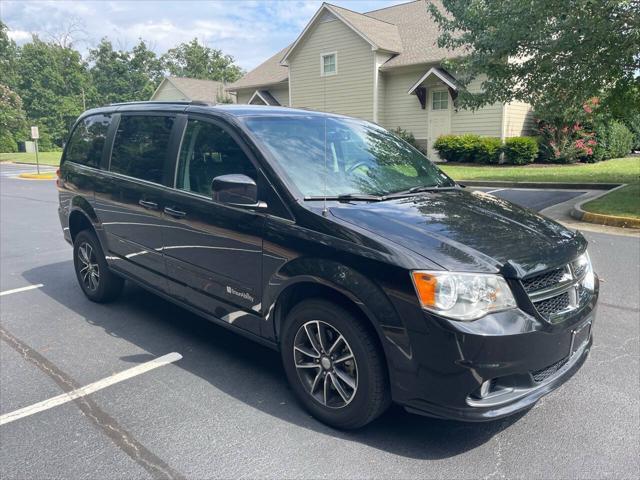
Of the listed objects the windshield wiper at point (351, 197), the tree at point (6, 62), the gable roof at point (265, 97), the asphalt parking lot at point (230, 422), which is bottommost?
the asphalt parking lot at point (230, 422)

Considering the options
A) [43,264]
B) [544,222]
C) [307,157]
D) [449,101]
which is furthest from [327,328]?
[449,101]

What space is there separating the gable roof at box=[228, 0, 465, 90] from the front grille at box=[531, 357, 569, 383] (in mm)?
20900

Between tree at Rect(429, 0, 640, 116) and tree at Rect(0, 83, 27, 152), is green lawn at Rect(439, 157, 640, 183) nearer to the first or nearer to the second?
tree at Rect(429, 0, 640, 116)

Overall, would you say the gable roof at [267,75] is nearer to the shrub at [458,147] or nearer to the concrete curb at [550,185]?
the shrub at [458,147]

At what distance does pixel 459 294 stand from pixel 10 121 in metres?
54.6

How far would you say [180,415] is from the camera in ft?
10.6

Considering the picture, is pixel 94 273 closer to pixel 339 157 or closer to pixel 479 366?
pixel 339 157

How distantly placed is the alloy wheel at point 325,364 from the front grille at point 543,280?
993mm

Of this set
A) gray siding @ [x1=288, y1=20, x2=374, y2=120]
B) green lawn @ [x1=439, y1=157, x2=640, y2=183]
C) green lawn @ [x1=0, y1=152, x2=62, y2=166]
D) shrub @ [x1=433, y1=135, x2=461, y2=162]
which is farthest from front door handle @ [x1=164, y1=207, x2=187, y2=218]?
green lawn @ [x1=0, y1=152, x2=62, y2=166]

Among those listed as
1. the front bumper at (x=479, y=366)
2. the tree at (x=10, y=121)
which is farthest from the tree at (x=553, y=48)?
the tree at (x=10, y=121)

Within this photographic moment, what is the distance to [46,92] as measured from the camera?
56.7m

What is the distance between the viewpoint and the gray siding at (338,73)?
81.7ft

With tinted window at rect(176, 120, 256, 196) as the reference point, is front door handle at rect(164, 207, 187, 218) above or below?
below

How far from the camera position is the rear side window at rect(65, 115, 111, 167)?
5125 mm
